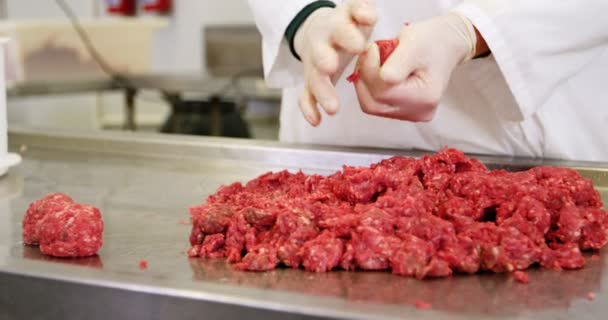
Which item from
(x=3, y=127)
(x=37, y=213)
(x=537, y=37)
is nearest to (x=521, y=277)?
(x=537, y=37)

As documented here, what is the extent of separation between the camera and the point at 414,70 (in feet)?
4.02

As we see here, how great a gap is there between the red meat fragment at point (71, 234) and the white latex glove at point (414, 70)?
0.47 meters

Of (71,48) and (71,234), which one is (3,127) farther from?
(71,48)

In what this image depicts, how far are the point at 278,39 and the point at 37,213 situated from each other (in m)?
0.67

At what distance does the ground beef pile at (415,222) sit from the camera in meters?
1.00

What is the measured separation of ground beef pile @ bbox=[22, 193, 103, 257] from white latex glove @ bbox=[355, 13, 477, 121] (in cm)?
47

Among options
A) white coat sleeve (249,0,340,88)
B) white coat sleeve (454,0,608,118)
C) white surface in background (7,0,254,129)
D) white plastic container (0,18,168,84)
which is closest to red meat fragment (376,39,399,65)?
white coat sleeve (454,0,608,118)

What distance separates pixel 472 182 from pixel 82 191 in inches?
30.1

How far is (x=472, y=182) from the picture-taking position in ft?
3.78

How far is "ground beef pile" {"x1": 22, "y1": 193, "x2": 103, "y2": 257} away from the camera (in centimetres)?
105

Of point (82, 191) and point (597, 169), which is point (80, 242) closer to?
point (82, 191)

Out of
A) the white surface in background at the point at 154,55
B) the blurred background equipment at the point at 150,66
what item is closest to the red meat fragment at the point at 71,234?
the blurred background equipment at the point at 150,66

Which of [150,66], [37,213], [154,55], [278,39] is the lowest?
[154,55]

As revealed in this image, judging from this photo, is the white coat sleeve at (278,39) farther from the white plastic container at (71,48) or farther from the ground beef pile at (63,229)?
the white plastic container at (71,48)
